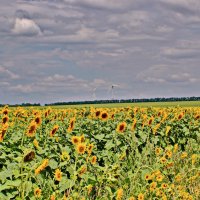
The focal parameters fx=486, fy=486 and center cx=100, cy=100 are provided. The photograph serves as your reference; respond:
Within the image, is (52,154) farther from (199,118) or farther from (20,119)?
(199,118)

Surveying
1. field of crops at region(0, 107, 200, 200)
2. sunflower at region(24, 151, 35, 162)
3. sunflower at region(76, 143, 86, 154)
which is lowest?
field of crops at region(0, 107, 200, 200)

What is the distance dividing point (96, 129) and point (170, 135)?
345 cm

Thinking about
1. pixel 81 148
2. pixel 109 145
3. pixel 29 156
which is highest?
pixel 29 156

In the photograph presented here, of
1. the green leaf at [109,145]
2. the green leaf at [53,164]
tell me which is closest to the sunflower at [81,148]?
the green leaf at [53,164]

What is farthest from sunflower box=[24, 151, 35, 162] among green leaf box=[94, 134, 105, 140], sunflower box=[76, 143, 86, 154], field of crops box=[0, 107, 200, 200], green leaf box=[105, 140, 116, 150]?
green leaf box=[94, 134, 105, 140]

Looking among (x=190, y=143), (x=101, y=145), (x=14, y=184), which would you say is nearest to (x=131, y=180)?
(x=14, y=184)

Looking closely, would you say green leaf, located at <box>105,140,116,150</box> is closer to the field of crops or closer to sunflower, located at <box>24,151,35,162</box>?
the field of crops

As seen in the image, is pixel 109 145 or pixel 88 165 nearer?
pixel 88 165

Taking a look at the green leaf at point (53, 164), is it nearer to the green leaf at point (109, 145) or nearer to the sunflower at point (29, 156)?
the green leaf at point (109, 145)

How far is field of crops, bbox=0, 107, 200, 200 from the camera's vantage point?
18.7 ft

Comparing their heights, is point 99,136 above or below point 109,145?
Result: above

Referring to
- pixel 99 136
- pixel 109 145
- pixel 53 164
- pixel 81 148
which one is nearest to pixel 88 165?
pixel 53 164

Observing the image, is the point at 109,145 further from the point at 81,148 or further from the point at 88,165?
the point at 81,148

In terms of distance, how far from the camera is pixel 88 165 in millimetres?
7598
